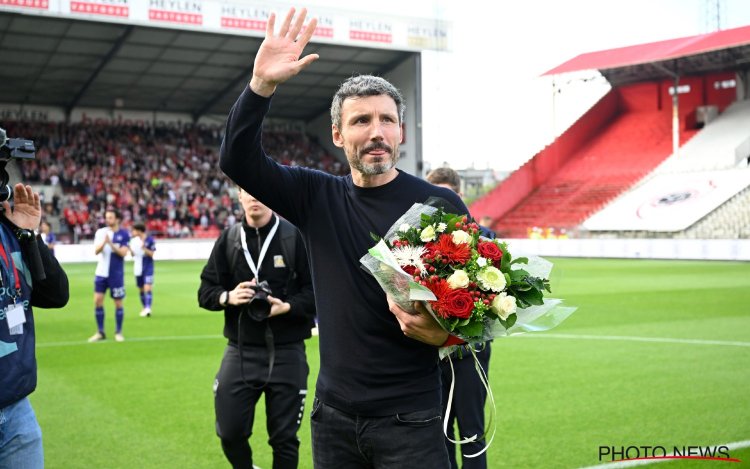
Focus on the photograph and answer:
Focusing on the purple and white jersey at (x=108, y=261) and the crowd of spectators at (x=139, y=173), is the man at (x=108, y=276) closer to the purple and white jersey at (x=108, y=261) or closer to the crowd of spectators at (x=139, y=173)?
the purple and white jersey at (x=108, y=261)

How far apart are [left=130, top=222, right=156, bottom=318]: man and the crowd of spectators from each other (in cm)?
2168

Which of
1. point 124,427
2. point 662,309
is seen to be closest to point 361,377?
point 124,427

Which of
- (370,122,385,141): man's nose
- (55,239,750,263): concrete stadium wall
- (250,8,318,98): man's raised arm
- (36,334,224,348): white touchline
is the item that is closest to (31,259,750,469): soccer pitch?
(36,334,224,348): white touchline

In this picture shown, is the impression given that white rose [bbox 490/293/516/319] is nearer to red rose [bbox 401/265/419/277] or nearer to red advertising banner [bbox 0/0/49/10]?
red rose [bbox 401/265/419/277]

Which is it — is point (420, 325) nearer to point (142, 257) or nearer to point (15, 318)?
point (15, 318)

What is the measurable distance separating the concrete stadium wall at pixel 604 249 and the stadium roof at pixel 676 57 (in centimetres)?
1294

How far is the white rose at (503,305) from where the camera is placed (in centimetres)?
274

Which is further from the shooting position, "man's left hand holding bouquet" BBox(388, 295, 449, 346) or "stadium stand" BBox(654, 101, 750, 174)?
"stadium stand" BBox(654, 101, 750, 174)

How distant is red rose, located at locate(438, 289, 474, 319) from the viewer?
2673 millimetres

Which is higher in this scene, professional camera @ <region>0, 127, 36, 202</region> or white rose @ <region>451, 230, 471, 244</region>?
professional camera @ <region>0, 127, 36, 202</region>

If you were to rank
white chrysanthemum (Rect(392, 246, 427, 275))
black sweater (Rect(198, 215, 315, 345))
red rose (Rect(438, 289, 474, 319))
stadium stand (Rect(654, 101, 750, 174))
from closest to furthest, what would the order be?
red rose (Rect(438, 289, 474, 319)) → white chrysanthemum (Rect(392, 246, 427, 275)) → black sweater (Rect(198, 215, 315, 345)) → stadium stand (Rect(654, 101, 750, 174))

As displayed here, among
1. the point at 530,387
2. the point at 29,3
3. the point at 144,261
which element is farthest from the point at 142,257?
the point at 29,3

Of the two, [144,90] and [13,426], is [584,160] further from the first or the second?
[13,426]

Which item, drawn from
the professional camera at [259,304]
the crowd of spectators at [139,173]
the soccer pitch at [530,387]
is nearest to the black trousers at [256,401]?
the professional camera at [259,304]
